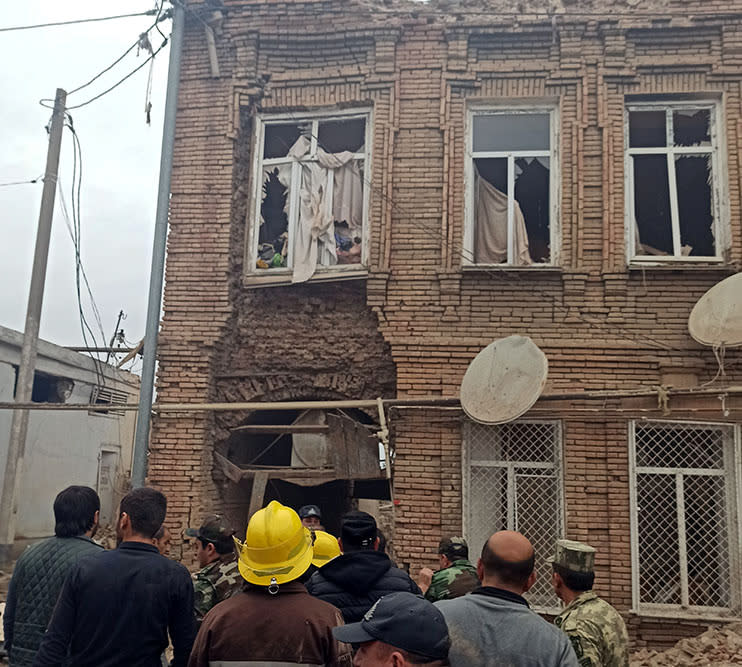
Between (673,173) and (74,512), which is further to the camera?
(673,173)

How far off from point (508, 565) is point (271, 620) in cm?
86

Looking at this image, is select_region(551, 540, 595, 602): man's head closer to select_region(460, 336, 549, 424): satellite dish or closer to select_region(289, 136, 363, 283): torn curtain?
select_region(460, 336, 549, 424): satellite dish

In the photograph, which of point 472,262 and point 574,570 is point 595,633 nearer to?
point 574,570

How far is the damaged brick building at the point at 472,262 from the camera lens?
7930 millimetres

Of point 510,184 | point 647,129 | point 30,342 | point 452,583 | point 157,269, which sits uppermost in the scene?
point 647,129

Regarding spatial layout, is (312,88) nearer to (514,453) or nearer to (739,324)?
(514,453)

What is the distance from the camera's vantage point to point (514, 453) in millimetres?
8242

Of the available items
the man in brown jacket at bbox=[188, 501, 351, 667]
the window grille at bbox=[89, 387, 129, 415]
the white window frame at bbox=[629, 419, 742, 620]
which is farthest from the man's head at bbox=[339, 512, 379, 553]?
the window grille at bbox=[89, 387, 129, 415]

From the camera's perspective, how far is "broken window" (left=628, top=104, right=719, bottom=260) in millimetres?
8664

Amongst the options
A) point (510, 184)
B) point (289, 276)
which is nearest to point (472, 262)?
point (510, 184)

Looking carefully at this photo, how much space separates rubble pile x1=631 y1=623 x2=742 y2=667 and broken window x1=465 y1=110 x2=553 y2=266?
4.44 meters

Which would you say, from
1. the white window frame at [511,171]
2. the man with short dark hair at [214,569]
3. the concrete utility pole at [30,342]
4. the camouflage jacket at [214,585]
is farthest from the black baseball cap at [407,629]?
the concrete utility pole at [30,342]

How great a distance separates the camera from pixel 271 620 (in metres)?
2.47

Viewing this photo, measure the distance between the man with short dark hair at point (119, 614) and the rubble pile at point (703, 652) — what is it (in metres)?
5.74
